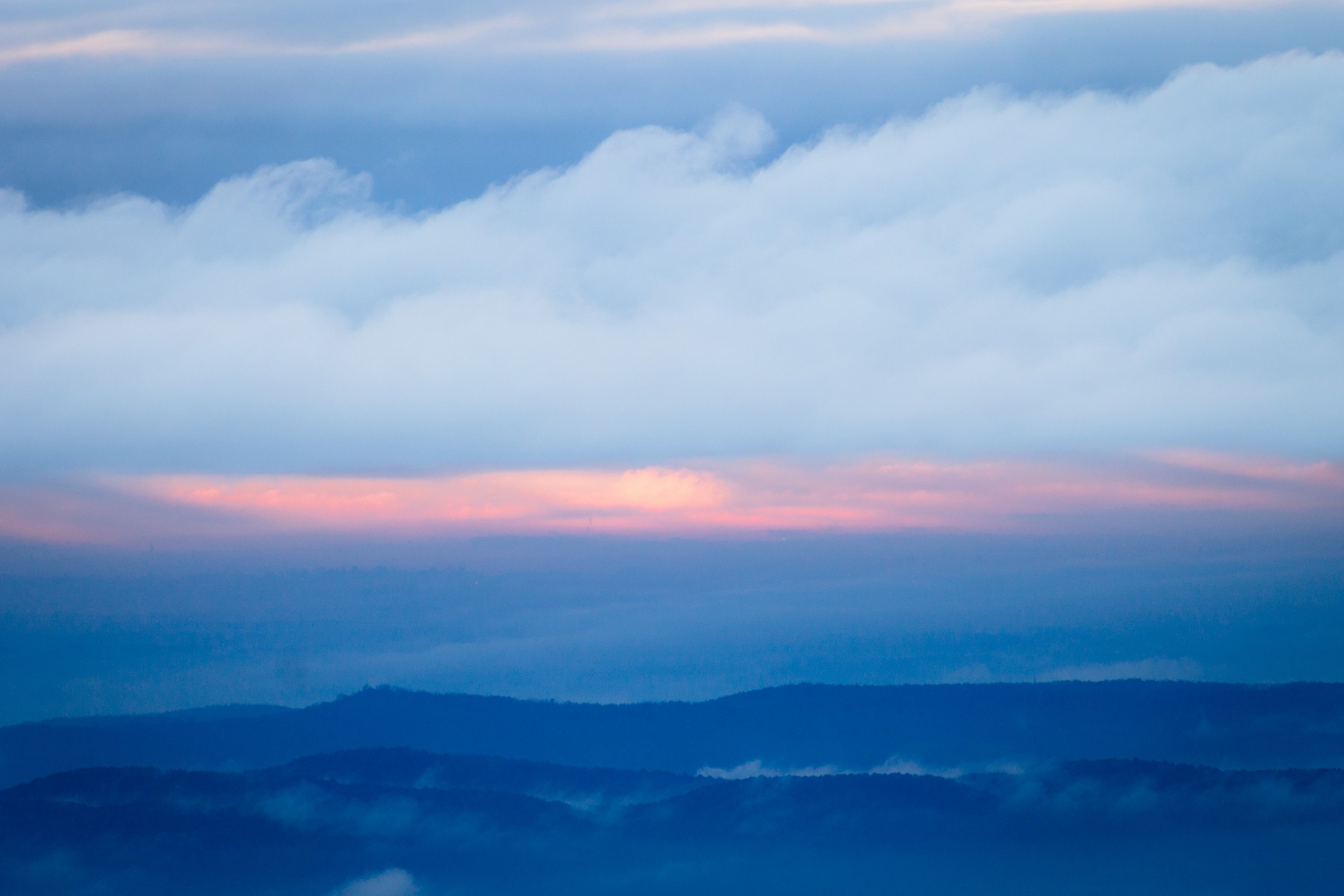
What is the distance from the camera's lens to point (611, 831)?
2485 inches

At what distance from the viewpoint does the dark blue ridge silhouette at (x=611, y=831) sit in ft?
193

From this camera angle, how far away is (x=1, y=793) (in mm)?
58812

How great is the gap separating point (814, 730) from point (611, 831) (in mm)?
12253

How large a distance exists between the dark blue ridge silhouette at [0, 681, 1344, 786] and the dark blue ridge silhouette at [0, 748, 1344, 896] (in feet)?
3.72

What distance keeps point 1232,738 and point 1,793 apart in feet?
194

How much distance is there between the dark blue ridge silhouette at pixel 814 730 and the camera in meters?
56.3

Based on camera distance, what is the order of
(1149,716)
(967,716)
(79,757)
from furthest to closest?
(967,716), (1149,716), (79,757)

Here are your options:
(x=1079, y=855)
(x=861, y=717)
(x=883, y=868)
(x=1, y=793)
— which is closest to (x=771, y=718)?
(x=861, y=717)

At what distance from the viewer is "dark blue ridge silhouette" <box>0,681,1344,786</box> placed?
2218 inches

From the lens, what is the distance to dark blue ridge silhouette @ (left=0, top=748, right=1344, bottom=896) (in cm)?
5884

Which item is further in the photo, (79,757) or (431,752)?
(431,752)

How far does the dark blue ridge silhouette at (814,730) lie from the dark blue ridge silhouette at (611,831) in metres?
1.13

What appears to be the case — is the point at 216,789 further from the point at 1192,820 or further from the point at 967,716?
the point at 1192,820

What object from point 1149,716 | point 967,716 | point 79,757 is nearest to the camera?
point 79,757
